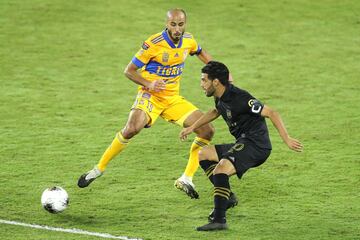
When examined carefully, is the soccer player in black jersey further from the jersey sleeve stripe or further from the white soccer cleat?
the jersey sleeve stripe

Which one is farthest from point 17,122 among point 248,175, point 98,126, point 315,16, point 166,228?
point 315,16

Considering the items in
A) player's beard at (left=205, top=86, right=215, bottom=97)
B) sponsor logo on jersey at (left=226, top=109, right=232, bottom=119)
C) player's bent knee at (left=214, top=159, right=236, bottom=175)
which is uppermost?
player's beard at (left=205, top=86, right=215, bottom=97)

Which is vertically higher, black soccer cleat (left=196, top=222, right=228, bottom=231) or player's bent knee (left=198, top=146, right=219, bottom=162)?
player's bent knee (left=198, top=146, right=219, bottom=162)

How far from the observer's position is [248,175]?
11.6 m

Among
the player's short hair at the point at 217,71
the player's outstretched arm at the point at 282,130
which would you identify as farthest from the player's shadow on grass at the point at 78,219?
the player's outstretched arm at the point at 282,130

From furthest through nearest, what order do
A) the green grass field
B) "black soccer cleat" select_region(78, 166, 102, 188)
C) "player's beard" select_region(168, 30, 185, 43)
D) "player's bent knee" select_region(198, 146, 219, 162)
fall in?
"player's beard" select_region(168, 30, 185, 43) < "black soccer cleat" select_region(78, 166, 102, 188) < "player's bent knee" select_region(198, 146, 219, 162) < the green grass field

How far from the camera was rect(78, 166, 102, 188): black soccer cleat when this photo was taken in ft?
35.2

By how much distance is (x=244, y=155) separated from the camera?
380 inches

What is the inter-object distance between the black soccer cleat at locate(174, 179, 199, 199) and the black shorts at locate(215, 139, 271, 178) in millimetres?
818

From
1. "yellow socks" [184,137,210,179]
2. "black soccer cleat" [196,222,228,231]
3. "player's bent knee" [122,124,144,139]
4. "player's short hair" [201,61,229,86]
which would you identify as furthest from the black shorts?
"player's bent knee" [122,124,144,139]

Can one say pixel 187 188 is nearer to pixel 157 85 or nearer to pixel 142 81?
pixel 157 85

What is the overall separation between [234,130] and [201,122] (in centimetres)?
44

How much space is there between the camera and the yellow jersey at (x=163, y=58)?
1104 centimetres

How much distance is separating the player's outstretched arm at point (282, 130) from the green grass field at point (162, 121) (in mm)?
923
